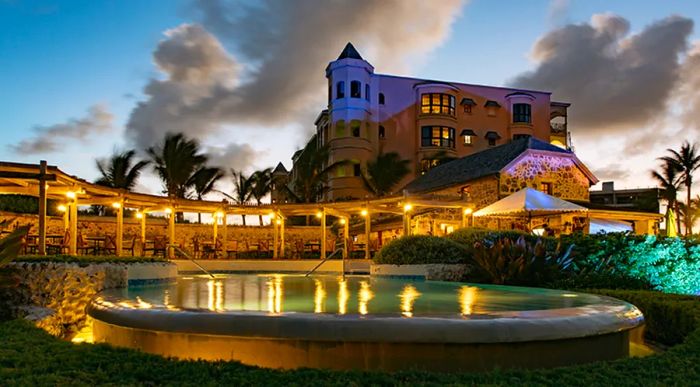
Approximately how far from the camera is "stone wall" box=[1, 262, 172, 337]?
7.83 meters

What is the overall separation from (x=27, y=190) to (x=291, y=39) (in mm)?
14167

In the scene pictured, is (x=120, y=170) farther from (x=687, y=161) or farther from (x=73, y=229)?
(x=687, y=161)

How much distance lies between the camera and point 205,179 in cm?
3969

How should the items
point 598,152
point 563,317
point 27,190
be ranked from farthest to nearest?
point 598,152
point 27,190
point 563,317

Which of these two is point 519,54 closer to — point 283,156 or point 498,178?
point 498,178

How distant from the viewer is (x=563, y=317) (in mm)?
5477

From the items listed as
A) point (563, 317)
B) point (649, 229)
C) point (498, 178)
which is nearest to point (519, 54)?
point (498, 178)

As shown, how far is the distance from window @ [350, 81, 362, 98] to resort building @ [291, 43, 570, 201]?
3.0 inches

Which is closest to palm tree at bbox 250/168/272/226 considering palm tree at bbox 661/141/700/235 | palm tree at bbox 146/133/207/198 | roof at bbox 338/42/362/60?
palm tree at bbox 146/133/207/198

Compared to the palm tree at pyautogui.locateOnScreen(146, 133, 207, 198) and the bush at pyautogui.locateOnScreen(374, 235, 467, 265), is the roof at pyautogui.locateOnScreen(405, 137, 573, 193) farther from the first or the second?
the palm tree at pyautogui.locateOnScreen(146, 133, 207, 198)

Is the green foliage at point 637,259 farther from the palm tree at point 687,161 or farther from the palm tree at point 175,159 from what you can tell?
the palm tree at point 687,161

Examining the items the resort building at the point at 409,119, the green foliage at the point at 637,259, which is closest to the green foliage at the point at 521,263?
the green foliage at the point at 637,259

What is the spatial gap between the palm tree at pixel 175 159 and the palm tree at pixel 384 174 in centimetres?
1169

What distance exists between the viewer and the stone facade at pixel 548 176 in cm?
2695
